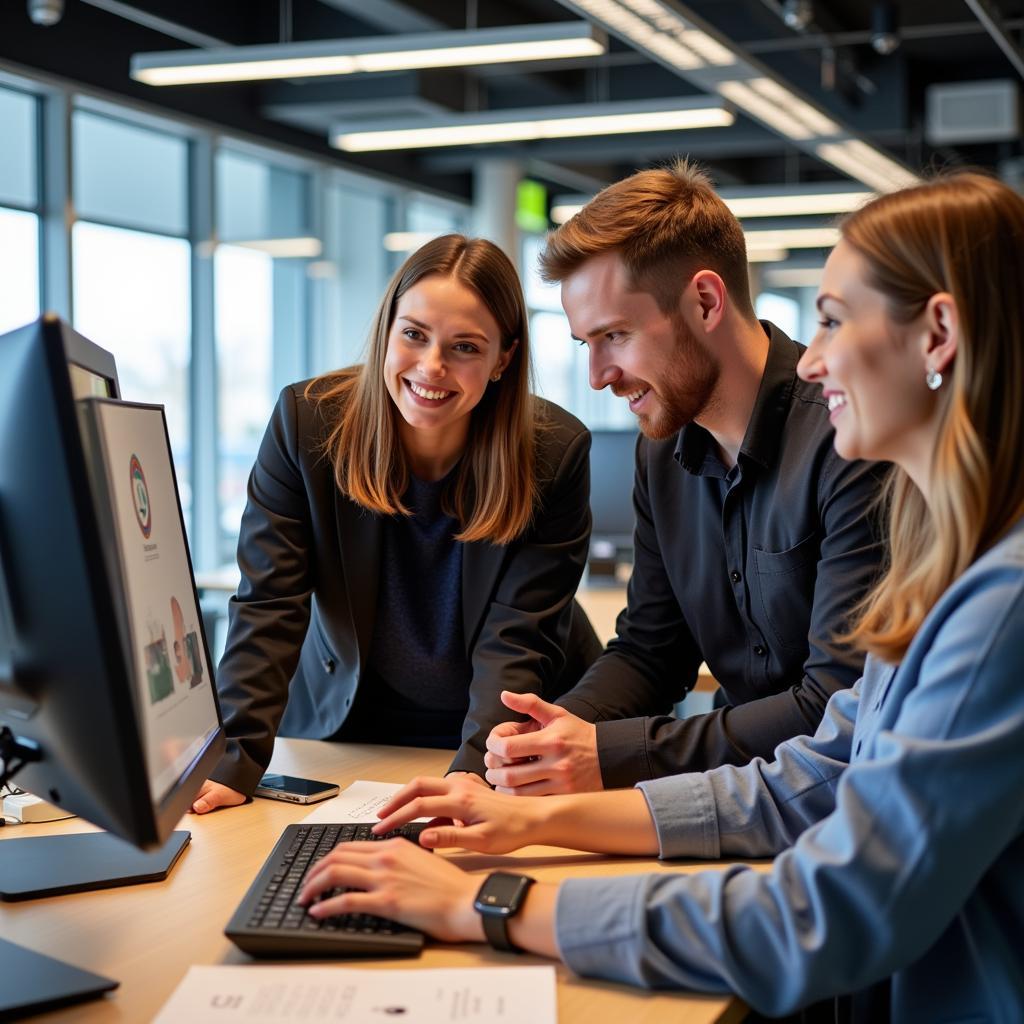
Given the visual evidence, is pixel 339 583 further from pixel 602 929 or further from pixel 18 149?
pixel 18 149

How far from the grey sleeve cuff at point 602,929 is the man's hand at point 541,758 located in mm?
452

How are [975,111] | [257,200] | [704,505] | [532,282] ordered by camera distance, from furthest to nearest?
[532,282]
[257,200]
[975,111]
[704,505]

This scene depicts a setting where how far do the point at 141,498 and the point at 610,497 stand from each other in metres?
3.98

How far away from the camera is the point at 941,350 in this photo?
3.98 ft

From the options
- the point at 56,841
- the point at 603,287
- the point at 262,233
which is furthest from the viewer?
the point at 262,233

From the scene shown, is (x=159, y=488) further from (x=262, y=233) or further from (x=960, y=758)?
(x=262, y=233)

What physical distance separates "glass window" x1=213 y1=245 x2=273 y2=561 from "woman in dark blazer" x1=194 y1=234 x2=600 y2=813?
17.7ft

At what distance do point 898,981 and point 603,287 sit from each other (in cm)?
108

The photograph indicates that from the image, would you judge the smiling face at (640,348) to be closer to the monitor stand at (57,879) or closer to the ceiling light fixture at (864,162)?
the monitor stand at (57,879)

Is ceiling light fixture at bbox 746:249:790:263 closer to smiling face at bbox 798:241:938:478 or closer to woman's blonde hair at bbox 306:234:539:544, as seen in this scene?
woman's blonde hair at bbox 306:234:539:544

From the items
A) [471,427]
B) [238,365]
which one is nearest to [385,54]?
[471,427]

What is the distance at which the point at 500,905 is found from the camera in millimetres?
1229

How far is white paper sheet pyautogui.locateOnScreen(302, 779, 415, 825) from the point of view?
1.70m

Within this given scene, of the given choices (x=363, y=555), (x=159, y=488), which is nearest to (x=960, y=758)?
(x=159, y=488)
